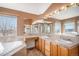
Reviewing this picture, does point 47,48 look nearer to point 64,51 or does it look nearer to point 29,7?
point 64,51

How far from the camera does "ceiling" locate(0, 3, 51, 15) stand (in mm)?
1658

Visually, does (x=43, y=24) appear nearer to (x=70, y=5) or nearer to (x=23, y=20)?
(x=23, y=20)

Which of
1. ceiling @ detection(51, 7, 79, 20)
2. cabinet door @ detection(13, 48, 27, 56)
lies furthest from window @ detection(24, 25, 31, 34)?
ceiling @ detection(51, 7, 79, 20)

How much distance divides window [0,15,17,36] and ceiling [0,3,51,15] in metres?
0.17

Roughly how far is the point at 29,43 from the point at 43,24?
40cm

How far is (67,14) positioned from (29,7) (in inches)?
25.1

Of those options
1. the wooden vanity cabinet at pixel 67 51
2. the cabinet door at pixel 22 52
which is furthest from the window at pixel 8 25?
the wooden vanity cabinet at pixel 67 51

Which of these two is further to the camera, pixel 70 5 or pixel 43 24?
pixel 43 24

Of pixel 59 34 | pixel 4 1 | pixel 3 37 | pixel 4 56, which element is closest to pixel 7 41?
pixel 3 37

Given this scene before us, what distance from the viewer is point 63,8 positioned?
1675mm

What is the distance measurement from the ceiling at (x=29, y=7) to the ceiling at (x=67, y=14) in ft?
0.70

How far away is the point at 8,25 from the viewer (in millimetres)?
1683

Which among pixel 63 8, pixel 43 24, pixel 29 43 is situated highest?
pixel 63 8

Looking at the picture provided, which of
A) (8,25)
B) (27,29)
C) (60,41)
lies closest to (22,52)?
(27,29)
